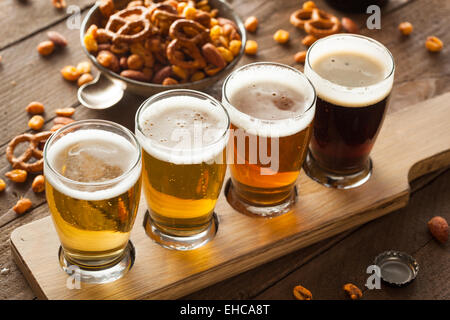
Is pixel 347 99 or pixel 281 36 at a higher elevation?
pixel 347 99

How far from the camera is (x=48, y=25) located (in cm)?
192

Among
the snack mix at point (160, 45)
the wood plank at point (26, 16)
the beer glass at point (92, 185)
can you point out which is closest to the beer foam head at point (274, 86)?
the beer glass at point (92, 185)

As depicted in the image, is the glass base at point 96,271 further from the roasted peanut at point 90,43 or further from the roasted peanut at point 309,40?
the roasted peanut at point 309,40

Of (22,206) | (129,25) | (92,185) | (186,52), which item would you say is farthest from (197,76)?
(92,185)

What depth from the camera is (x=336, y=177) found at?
151 centimetres

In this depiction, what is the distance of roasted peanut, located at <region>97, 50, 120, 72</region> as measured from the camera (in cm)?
163

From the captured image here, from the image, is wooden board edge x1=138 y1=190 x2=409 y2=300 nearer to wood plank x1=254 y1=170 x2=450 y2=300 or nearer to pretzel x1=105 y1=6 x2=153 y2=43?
wood plank x1=254 y1=170 x2=450 y2=300

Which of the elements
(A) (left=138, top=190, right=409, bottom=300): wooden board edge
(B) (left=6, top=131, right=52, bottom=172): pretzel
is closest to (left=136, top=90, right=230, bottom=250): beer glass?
(A) (left=138, top=190, right=409, bottom=300): wooden board edge

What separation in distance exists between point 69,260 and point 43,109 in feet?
1.78

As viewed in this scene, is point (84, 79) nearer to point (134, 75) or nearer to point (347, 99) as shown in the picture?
point (134, 75)

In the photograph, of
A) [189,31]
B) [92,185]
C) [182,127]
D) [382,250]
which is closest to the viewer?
[92,185]

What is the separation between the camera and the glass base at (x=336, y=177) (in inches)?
58.9

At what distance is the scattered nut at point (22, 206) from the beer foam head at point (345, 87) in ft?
2.18

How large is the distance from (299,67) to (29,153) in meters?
0.76
